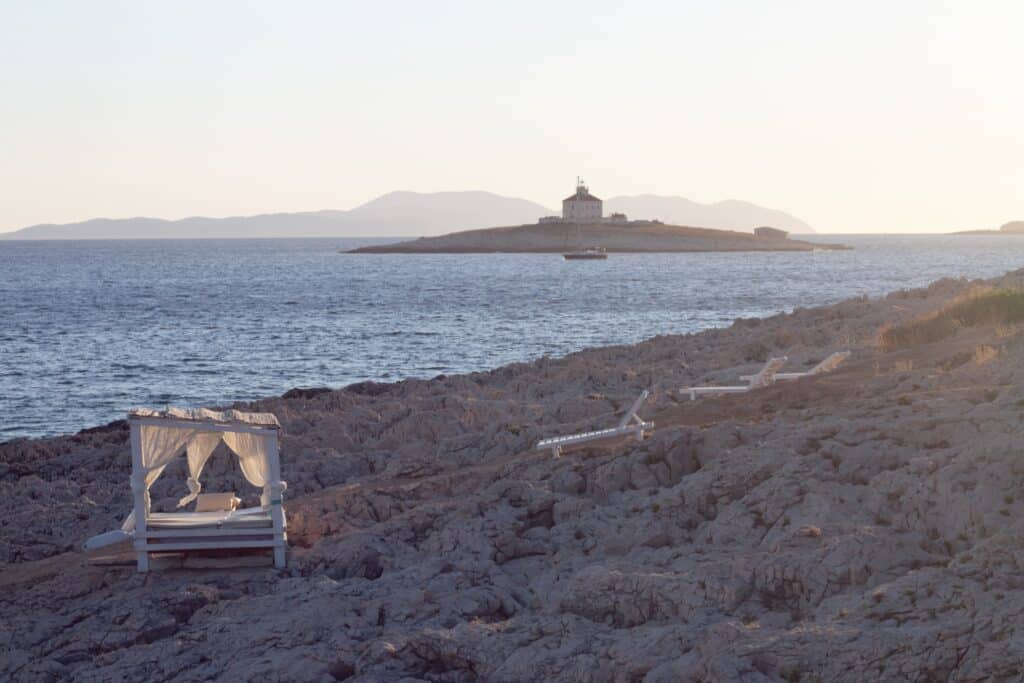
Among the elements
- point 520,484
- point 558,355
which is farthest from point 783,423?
point 558,355

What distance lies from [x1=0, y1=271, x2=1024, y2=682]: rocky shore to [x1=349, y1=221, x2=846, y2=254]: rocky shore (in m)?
150

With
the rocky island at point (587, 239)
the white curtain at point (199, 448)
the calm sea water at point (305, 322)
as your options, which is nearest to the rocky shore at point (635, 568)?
the white curtain at point (199, 448)

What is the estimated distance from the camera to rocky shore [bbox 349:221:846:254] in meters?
165

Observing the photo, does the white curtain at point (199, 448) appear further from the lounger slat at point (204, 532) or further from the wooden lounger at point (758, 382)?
the wooden lounger at point (758, 382)

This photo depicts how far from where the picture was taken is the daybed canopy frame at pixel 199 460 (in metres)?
11.1

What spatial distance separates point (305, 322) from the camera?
54.5m

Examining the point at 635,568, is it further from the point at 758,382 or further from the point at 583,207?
the point at 583,207

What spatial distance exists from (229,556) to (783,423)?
231 inches

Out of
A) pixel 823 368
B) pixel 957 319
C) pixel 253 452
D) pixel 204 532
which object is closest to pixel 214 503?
pixel 253 452

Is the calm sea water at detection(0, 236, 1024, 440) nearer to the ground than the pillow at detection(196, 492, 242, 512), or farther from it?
nearer to the ground

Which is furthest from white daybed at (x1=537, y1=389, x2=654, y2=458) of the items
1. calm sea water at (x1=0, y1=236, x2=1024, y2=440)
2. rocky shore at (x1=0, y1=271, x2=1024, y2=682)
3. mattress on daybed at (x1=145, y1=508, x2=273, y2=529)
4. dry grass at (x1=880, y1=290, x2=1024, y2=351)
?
calm sea water at (x1=0, y1=236, x2=1024, y2=440)

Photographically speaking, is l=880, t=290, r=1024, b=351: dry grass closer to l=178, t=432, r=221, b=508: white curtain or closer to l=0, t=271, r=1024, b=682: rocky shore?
l=0, t=271, r=1024, b=682: rocky shore

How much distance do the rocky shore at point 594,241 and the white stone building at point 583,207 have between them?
5.02 feet

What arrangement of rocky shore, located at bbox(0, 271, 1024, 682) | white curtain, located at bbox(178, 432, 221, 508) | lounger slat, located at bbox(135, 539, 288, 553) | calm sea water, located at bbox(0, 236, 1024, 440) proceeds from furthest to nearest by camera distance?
calm sea water, located at bbox(0, 236, 1024, 440) < white curtain, located at bbox(178, 432, 221, 508) < lounger slat, located at bbox(135, 539, 288, 553) < rocky shore, located at bbox(0, 271, 1024, 682)
